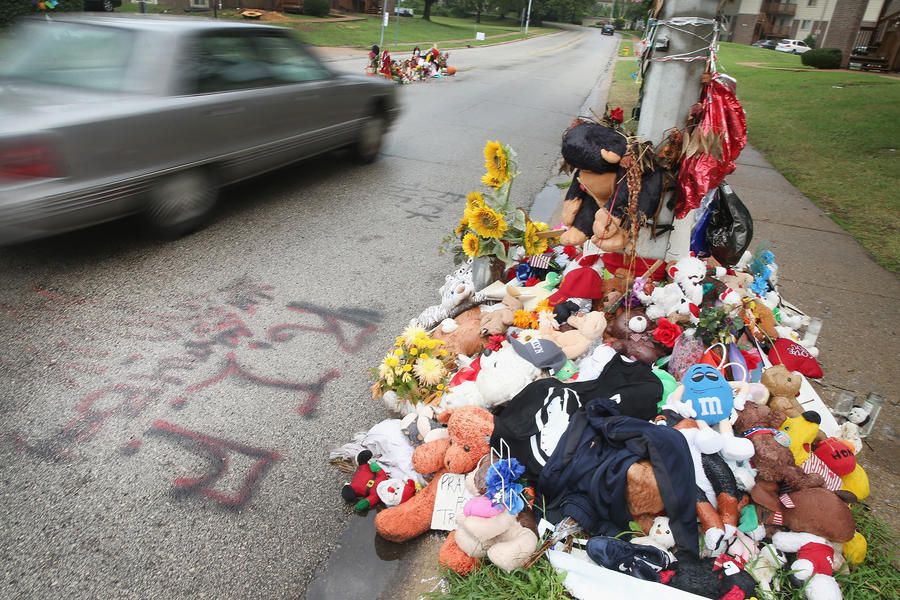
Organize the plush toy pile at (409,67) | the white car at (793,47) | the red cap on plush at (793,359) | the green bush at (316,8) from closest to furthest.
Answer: the red cap on plush at (793,359)
the plush toy pile at (409,67)
the green bush at (316,8)
the white car at (793,47)

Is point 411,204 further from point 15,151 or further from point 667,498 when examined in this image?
point 667,498

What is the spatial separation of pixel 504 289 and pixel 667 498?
178 centimetres

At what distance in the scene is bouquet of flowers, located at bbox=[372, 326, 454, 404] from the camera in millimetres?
2926

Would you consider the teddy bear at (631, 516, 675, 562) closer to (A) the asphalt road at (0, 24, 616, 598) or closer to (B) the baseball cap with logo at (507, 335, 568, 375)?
(B) the baseball cap with logo at (507, 335, 568, 375)

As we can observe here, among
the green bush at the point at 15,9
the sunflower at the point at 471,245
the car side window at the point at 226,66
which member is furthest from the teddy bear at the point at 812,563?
the green bush at the point at 15,9

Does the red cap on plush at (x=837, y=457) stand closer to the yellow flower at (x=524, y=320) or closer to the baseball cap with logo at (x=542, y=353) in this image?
the baseball cap with logo at (x=542, y=353)

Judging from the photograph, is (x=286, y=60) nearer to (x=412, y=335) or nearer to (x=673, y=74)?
(x=412, y=335)

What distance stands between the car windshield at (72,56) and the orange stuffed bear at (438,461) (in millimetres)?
3615

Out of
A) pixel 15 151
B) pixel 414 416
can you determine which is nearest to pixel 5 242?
pixel 15 151

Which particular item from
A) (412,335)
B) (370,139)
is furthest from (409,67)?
(412,335)

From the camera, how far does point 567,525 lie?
88.3 inches

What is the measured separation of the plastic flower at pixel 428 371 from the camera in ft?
9.59

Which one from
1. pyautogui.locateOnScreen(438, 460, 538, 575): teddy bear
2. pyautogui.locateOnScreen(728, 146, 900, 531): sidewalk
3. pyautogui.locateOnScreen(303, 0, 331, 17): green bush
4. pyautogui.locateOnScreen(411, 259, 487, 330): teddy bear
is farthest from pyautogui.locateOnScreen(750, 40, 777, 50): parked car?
pyautogui.locateOnScreen(438, 460, 538, 575): teddy bear

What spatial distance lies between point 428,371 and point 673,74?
199cm
